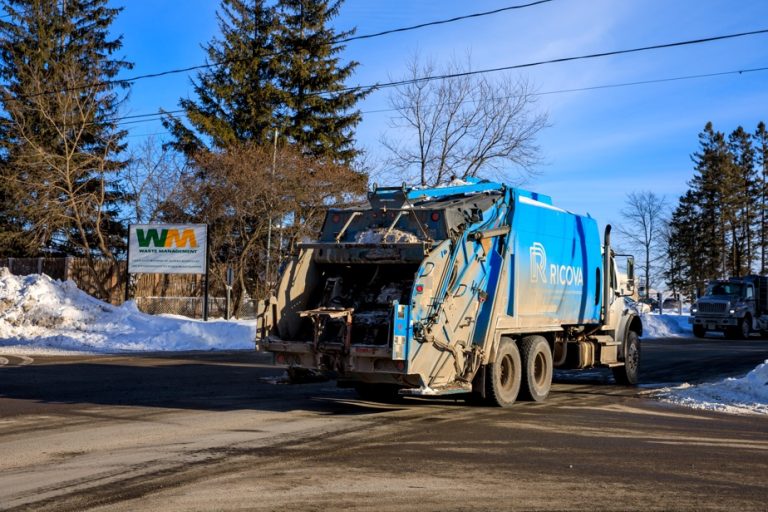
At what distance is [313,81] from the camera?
44938 millimetres

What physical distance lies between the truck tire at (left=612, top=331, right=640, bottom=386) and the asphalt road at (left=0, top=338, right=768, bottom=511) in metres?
1.62

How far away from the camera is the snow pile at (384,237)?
34.4 ft

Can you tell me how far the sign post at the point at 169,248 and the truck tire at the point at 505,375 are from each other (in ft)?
67.0

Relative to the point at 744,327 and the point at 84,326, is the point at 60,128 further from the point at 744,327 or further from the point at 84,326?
the point at 744,327

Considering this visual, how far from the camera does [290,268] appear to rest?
10883 mm

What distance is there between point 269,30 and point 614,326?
35076mm

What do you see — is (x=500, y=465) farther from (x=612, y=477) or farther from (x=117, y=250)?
(x=117, y=250)

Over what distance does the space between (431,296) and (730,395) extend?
6.01m

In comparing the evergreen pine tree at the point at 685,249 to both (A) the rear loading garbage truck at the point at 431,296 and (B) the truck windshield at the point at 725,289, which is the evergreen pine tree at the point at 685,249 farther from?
(A) the rear loading garbage truck at the point at 431,296

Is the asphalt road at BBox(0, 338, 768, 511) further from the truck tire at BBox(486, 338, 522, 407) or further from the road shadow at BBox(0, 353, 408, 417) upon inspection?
the truck tire at BBox(486, 338, 522, 407)

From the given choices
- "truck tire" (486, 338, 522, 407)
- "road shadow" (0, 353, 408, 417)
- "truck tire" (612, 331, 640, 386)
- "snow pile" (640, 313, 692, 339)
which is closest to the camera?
"truck tire" (486, 338, 522, 407)

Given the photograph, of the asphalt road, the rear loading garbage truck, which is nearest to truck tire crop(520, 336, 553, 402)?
the rear loading garbage truck

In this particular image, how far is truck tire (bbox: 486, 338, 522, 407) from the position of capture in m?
10.9

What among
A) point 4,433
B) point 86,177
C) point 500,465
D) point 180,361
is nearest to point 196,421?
point 4,433
